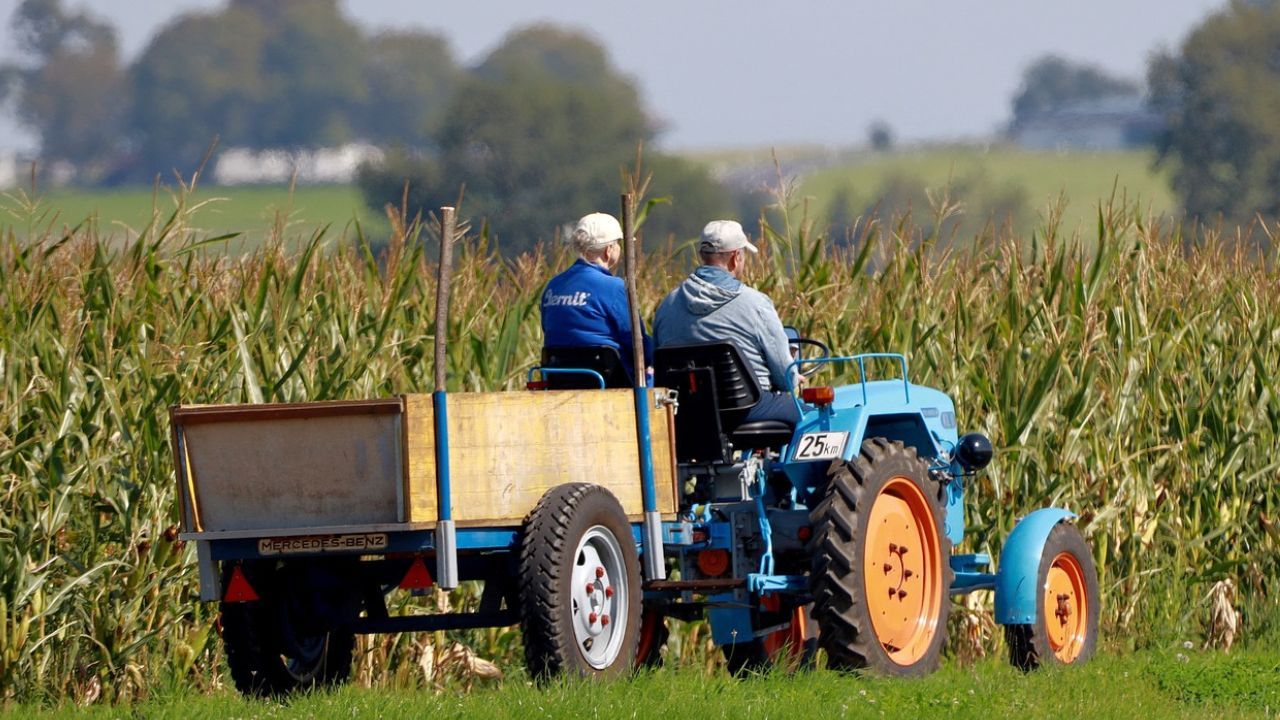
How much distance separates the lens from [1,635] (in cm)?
784

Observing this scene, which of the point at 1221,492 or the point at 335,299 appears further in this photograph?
the point at 1221,492

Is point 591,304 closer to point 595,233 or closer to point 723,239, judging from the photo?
point 595,233

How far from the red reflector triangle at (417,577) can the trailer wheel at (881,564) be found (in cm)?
156

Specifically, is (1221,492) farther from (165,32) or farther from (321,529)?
(165,32)

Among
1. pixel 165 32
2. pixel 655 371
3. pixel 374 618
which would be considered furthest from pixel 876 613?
pixel 165 32

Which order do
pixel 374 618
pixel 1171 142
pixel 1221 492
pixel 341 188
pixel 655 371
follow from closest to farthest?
pixel 374 618 < pixel 655 371 < pixel 1221 492 < pixel 341 188 < pixel 1171 142

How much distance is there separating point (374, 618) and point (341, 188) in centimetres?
4592

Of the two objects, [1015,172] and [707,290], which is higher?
[1015,172]

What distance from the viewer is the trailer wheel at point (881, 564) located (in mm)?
7715

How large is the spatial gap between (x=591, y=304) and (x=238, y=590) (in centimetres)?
185

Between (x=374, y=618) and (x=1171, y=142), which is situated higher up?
(x=1171, y=142)

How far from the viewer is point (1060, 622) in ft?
29.1

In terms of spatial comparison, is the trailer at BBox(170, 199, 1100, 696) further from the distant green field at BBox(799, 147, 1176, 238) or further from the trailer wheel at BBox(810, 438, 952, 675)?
the distant green field at BBox(799, 147, 1176, 238)

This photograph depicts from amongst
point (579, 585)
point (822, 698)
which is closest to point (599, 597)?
point (579, 585)
